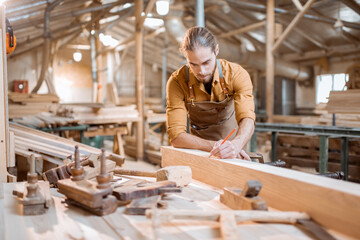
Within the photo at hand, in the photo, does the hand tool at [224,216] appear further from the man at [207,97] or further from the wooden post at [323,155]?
the wooden post at [323,155]

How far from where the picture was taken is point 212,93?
279 centimetres

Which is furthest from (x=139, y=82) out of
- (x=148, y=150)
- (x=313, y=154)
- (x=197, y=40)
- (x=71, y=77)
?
(x=71, y=77)

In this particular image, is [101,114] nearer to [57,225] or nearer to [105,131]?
[105,131]

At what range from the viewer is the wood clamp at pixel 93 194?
51.2 inches

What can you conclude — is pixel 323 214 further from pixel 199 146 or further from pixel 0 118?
pixel 0 118

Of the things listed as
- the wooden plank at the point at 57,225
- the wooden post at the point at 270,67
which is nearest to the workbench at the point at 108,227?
the wooden plank at the point at 57,225

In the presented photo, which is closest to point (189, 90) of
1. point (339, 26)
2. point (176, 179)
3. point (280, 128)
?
point (176, 179)

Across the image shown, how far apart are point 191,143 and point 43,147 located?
5.81 ft

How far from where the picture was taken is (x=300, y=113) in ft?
48.3

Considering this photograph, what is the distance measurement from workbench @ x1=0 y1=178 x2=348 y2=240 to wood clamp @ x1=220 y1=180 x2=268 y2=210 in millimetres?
86

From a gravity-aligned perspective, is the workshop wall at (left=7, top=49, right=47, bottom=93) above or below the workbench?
above

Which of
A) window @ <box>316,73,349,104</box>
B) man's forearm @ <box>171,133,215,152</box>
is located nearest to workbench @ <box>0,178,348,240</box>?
man's forearm @ <box>171,133,215,152</box>

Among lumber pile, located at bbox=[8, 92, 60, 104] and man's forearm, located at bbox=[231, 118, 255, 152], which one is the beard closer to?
man's forearm, located at bbox=[231, 118, 255, 152]

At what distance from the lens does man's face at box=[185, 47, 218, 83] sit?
2338mm
